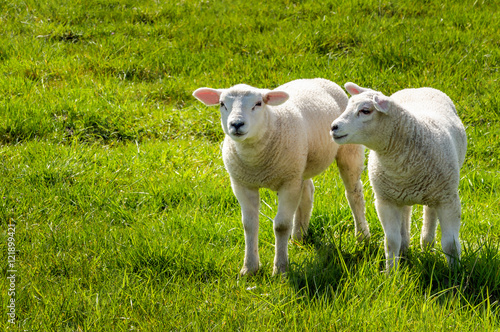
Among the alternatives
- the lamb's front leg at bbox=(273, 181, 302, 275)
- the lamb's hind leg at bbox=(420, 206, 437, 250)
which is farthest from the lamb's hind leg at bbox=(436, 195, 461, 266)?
the lamb's front leg at bbox=(273, 181, 302, 275)

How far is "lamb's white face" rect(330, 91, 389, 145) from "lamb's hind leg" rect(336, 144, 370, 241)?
96 cm

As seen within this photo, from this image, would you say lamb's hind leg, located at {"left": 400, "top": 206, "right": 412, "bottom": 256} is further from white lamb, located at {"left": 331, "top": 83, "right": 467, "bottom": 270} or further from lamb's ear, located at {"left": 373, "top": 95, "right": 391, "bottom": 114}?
lamb's ear, located at {"left": 373, "top": 95, "right": 391, "bottom": 114}

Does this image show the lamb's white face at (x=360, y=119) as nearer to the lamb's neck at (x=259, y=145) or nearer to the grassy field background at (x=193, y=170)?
the lamb's neck at (x=259, y=145)

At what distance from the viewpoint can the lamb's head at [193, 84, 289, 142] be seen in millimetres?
3516

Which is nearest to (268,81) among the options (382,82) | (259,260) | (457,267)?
(382,82)

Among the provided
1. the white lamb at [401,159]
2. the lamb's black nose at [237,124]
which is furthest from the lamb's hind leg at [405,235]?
the lamb's black nose at [237,124]

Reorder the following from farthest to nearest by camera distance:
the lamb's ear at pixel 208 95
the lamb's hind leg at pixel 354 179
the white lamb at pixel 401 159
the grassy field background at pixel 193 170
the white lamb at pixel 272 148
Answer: the lamb's hind leg at pixel 354 179 → the lamb's ear at pixel 208 95 → the white lamb at pixel 272 148 → the white lamb at pixel 401 159 → the grassy field background at pixel 193 170

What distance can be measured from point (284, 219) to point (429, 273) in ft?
3.04

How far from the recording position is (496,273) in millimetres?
3439

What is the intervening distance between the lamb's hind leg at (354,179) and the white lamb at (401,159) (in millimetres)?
614

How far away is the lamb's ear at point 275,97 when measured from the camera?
374cm

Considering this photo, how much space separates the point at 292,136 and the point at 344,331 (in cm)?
141

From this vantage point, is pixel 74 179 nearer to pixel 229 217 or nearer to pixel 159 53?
pixel 229 217

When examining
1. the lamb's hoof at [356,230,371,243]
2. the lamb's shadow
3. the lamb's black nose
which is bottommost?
the lamb's hoof at [356,230,371,243]
